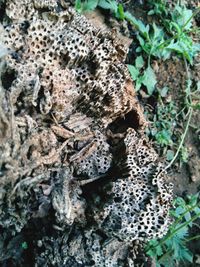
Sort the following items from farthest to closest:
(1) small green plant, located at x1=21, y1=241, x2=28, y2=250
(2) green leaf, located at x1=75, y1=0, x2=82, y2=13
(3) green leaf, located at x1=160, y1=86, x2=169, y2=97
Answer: (3) green leaf, located at x1=160, y1=86, x2=169, y2=97, (2) green leaf, located at x1=75, y1=0, x2=82, y2=13, (1) small green plant, located at x1=21, y1=241, x2=28, y2=250

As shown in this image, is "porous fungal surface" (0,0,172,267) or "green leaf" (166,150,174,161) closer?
"porous fungal surface" (0,0,172,267)

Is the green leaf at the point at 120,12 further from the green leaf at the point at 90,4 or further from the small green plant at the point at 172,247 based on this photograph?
the small green plant at the point at 172,247

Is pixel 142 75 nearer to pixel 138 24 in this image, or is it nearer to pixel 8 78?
pixel 138 24

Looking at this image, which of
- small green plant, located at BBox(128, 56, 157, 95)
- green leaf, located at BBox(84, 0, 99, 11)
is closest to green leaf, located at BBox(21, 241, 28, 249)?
small green plant, located at BBox(128, 56, 157, 95)

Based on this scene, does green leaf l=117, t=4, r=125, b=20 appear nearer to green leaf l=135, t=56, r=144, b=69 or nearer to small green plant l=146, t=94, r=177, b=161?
green leaf l=135, t=56, r=144, b=69

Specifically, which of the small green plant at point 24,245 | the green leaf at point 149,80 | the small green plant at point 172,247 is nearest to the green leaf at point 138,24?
the green leaf at point 149,80

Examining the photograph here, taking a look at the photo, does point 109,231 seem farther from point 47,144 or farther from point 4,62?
point 4,62
